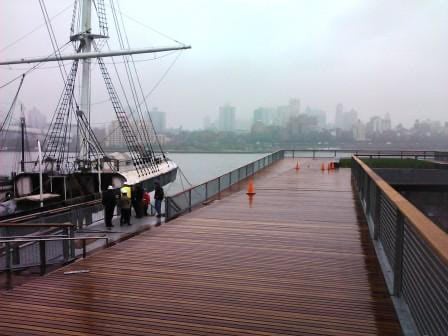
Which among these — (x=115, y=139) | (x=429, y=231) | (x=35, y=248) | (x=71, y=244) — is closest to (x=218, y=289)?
(x=429, y=231)

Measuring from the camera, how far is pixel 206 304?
5.46 m

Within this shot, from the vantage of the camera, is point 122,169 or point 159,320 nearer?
point 159,320

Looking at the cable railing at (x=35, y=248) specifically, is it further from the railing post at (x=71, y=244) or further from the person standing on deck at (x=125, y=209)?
the person standing on deck at (x=125, y=209)

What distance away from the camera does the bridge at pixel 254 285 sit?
4.62 m

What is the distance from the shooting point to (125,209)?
1499 centimetres

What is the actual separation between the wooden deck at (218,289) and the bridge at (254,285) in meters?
0.02

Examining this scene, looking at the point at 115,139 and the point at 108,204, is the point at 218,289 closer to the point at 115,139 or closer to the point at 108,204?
the point at 108,204

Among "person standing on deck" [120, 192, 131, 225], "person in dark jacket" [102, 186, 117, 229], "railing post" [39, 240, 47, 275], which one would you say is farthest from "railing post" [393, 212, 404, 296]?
"person standing on deck" [120, 192, 131, 225]

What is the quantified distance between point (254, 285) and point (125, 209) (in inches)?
373

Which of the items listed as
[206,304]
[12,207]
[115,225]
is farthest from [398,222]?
[12,207]

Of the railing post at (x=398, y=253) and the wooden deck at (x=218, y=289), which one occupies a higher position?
the railing post at (x=398, y=253)

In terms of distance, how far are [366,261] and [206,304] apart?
3352 millimetres

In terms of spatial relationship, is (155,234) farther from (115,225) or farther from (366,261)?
(115,225)

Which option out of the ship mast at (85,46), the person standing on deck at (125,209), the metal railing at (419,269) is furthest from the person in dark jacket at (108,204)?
the ship mast at (85,46)
